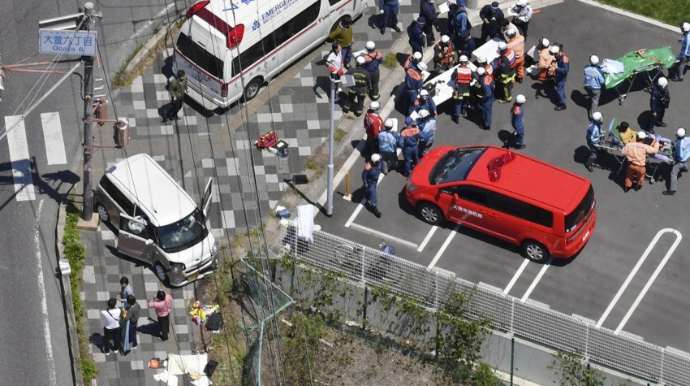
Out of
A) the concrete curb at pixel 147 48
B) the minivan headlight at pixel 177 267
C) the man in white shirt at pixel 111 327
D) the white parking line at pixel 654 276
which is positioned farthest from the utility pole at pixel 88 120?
the white parking line at pixel 654 276

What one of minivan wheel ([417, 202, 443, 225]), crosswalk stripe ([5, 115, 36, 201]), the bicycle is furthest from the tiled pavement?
minivan wheel ([417, 202, 443, 225])

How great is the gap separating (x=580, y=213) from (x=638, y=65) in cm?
598

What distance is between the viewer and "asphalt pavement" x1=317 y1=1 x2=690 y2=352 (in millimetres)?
33969

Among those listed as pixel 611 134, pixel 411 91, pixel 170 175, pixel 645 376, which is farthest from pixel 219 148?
pixel 645 376

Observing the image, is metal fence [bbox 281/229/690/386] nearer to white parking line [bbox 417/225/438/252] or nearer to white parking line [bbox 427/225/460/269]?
white parking line [bbox 427/225/460/269]

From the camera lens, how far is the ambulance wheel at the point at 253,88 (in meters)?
37.6

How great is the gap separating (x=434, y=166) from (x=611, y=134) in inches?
181

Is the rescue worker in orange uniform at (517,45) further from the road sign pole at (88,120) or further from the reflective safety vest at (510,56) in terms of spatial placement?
the road sign pole at (88,120)

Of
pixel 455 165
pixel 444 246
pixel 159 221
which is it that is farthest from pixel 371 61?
pixel 159 221

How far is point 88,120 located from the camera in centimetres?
3341

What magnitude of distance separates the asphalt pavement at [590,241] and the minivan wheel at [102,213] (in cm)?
499

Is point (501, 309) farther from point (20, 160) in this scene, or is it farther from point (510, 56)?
point (20, 160)

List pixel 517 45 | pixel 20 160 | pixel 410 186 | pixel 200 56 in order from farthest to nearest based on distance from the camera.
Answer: pixel 517 45
pixel 200 56
pixel 20 160
pixel 410 186

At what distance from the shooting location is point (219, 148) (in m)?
37.1
